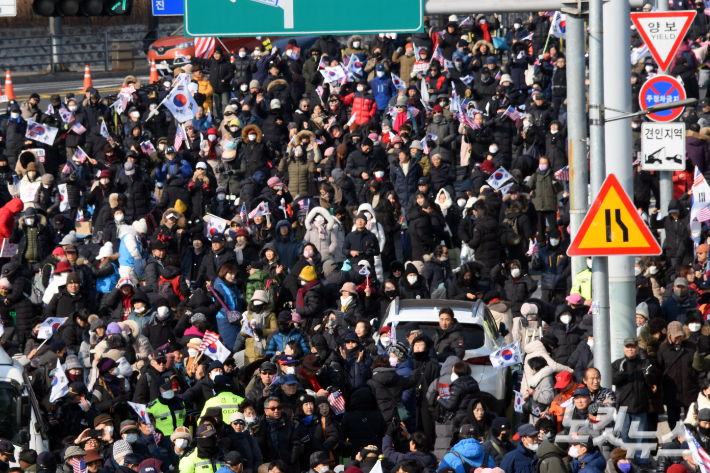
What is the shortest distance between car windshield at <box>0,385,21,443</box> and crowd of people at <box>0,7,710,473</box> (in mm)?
33

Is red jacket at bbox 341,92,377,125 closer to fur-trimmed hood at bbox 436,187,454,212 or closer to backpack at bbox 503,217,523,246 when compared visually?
fur-trimmed hood at bbox 436,187,454,212

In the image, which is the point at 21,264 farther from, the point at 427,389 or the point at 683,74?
the point at 683,74

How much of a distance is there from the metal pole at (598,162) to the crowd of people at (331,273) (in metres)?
0.30

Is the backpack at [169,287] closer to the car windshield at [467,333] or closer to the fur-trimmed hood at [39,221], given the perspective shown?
the fur-trimmed hood at [39,221]

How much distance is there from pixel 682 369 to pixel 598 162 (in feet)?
10.4

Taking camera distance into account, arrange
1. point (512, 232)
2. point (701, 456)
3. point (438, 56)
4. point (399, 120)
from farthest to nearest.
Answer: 1. point (438, 56)
2. point (399, 120)
3. point (512, 232)
4. point (701, 456)

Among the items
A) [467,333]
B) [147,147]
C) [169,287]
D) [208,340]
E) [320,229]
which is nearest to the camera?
[208,340]

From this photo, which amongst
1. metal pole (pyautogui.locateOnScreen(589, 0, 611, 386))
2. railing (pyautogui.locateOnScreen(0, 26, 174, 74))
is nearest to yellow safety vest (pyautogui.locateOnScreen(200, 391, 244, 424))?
metal pole (pyautogui.locateOnScreen(589, 0, 611, 386))

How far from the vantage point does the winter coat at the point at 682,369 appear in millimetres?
13477

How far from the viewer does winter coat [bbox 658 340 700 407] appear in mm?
13477

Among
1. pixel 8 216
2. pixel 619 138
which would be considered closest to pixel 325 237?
pixel 8 216

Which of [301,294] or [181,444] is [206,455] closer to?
[181,444]

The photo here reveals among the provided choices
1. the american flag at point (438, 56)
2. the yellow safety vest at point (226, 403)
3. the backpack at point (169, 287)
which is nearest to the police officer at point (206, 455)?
the yellow safety vest at point (226, 403)

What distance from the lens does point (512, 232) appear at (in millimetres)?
18531
